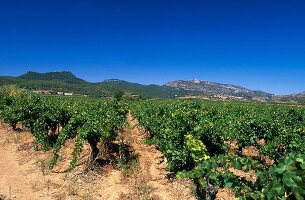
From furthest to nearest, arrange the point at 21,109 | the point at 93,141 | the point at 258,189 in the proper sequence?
the point at 21,109, the point at 93,141, the point at 258,189

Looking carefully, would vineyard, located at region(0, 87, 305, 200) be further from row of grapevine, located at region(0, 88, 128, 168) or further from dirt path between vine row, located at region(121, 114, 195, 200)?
dirt path between vine row, located at region(121, 114, 195, 200)

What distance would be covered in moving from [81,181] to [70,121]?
10.5 feet

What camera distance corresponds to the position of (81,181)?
43.8 feet

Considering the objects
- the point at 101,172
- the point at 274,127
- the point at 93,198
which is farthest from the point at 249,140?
the point at 93,198

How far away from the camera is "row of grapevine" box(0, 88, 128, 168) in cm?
1480

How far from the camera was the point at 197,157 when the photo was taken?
334 inches

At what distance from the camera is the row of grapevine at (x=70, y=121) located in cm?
1480

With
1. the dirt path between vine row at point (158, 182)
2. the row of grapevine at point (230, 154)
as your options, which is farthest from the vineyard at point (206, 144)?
the dirt path between vine row at point (158, 182)

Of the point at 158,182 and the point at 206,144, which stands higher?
the point at 206,144

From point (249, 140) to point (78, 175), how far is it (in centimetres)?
957

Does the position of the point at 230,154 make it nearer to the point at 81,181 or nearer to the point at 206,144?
the point at 206,144

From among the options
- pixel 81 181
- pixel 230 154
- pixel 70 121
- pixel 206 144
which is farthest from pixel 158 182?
pixel 230 154

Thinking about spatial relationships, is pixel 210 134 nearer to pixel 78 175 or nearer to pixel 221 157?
pixel 78 175

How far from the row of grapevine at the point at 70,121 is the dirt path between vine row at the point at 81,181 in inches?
26.9
